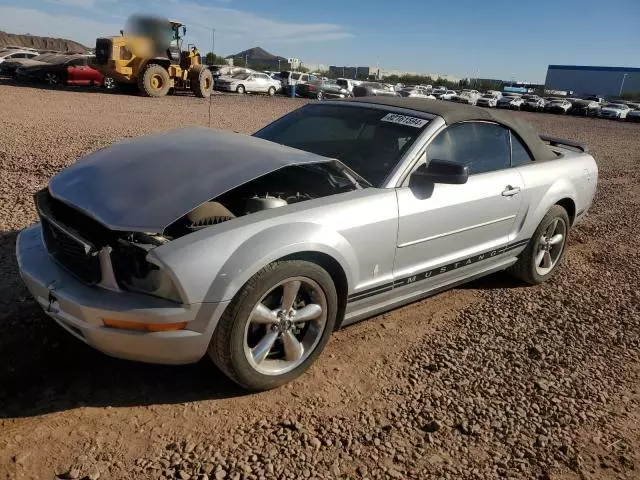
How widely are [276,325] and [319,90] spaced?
3008cm

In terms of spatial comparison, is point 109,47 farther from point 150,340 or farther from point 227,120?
point 150,340

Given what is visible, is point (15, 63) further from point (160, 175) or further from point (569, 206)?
point (569, 206)

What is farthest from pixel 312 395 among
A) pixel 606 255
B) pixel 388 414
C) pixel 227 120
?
pixel 227 120

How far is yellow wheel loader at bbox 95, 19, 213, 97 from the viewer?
18.8 m

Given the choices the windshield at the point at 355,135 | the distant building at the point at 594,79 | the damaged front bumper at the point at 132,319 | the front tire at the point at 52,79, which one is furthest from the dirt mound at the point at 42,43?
the distant building at the point at 594,79

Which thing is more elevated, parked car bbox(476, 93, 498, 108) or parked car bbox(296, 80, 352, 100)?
parked car bbox(476, 93, 498, 108)

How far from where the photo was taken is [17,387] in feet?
8.50

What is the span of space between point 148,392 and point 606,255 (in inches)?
192

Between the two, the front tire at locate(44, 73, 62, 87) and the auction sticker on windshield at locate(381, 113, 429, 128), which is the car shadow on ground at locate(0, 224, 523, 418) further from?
the front tire at locate(44, 73, 62, 87)

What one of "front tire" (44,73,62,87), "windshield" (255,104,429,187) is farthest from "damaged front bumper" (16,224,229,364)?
"front tire" (44,73,62,87)

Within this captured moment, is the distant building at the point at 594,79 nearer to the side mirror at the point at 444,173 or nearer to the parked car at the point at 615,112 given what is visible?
the parked car at the point at 615,112

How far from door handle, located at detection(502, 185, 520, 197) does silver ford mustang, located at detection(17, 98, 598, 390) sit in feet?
0.09

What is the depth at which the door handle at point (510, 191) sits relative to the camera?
3.79m

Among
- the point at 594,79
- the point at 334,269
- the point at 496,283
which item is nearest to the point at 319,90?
the point at 496,283
